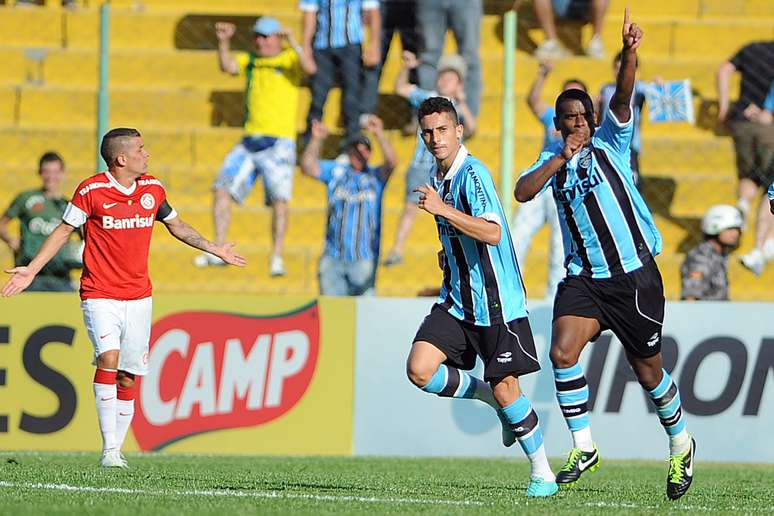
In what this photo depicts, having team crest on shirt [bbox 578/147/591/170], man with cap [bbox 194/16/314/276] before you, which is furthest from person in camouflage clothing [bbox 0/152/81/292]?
team crest on shirt [bbox 578/147/591/170]

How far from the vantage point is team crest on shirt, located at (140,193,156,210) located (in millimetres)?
9539

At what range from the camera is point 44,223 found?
1230cm

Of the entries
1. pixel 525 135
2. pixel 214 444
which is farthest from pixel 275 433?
pixel 525 135

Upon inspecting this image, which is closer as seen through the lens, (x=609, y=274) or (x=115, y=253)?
(x=609, y=274)

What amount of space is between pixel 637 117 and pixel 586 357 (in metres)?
2.56

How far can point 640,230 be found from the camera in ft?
27.2

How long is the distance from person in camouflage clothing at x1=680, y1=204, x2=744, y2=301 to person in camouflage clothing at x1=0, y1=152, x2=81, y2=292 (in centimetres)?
505

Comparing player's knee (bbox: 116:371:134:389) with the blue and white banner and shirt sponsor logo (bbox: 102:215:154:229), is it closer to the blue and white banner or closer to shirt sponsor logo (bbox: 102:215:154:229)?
shirt sponsor logo (bbox: 102:215:154:229)

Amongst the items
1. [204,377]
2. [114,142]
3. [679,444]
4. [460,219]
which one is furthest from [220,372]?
[460,219]

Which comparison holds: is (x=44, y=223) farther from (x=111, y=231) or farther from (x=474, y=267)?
(x=474, y=267)

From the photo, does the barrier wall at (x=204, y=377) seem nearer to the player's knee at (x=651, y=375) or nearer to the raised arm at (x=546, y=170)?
the player's knee at (x=651, y=375)

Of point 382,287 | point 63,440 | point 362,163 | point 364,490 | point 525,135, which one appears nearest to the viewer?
point 364,490

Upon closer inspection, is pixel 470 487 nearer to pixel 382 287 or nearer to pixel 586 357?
pixel 586 357

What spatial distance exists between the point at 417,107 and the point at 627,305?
5.76 metres
